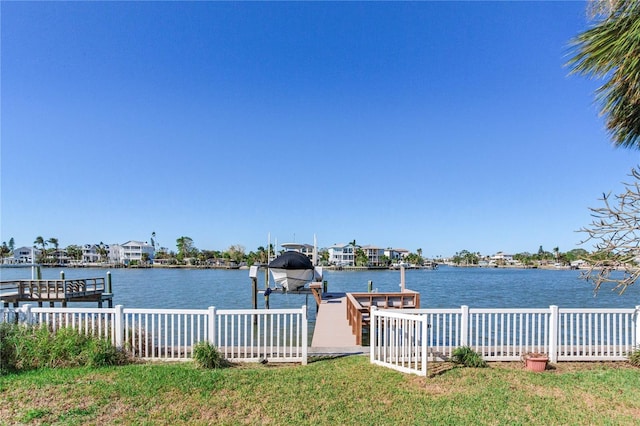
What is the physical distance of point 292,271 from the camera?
1753 centimetres

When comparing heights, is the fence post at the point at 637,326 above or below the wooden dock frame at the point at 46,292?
above

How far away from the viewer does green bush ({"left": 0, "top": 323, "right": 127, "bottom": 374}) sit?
6.39 meters

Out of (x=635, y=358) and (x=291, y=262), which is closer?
(x=635, y=358)

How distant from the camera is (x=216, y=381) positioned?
5.73 m

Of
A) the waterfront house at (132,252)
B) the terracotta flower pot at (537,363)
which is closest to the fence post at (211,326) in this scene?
the terracotta flower pot at (537,363)

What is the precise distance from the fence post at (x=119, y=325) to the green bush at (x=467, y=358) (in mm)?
6272

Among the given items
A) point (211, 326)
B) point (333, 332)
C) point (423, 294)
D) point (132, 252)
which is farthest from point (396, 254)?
point (211, 326)

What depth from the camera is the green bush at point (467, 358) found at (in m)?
6.83

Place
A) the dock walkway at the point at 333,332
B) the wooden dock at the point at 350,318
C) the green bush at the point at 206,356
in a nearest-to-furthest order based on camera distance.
Answer: the green bush at the point at 206,356
the dock walkway at the point at 333,332
the wooden dock at the point at 350,318

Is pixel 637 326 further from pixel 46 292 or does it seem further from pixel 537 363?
pixel 46 292

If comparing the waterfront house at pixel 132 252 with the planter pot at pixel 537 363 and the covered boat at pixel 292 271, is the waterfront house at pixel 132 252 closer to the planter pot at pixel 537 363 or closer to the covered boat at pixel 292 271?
the covered boat at pixel 292 271

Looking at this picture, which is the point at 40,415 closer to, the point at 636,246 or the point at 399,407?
the point at 399,407

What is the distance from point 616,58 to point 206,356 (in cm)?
720

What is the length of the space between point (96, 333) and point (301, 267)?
1070 centimetres
